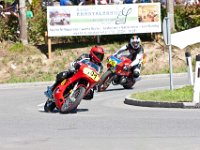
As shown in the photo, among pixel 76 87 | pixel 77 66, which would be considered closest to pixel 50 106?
pixel 76 87

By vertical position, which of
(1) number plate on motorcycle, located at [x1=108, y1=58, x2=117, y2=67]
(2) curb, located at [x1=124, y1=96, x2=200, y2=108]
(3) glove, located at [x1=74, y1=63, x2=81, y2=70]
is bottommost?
(2) curb, located at [x1=124, y1=96, x2=200, y2=108]

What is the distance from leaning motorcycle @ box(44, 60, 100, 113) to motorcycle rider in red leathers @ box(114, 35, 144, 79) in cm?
703

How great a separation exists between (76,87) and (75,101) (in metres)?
0.32

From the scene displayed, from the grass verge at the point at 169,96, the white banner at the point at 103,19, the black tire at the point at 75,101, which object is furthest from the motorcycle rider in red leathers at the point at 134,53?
the black tire at the point at 75,101

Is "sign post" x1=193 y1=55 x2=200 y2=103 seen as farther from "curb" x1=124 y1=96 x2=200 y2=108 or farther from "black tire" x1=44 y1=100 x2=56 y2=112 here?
"black tire" x1=44 y1=100 x2=56 y2=112

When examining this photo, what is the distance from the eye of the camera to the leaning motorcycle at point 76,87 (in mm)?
16325

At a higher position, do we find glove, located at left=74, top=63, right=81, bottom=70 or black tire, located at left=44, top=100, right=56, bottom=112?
glove, located at left=74, top=63, right=81, bottom=70

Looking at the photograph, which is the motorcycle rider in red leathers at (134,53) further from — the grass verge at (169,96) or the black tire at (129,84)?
the grass verge at (169,96)

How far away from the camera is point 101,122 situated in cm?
1498

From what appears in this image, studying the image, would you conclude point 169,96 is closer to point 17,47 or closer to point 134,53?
point 134,53

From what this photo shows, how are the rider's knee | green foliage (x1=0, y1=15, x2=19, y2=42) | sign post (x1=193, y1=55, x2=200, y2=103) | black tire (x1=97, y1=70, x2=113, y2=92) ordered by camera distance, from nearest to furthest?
sign post (x1=193, y1=55, x2=200, y2=103) → black tire (x1=97, y1=70, x2=113, y2=92) → the rider's knee → green foliage (x1=0, y1=15, x2=19, y2=42)

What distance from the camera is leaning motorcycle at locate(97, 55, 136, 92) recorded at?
23.1 meters

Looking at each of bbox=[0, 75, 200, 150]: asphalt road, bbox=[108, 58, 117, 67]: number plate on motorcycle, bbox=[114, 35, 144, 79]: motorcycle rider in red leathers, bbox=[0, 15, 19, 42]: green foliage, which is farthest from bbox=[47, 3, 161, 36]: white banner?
bbox=[0, 75, 200, 150]: asphalt road

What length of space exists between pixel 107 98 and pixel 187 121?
6.68 m
